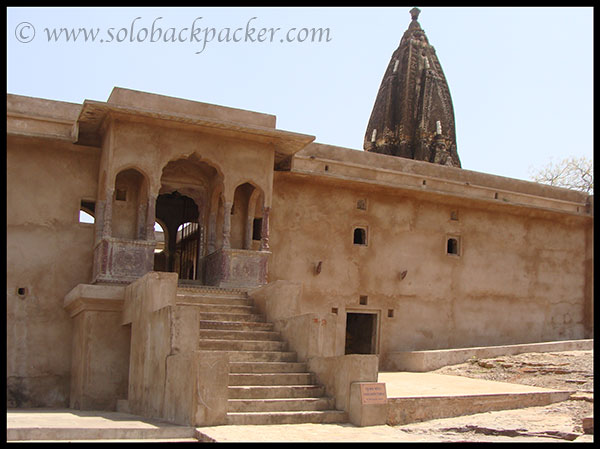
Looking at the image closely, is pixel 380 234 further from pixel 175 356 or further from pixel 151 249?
pixel 175 356

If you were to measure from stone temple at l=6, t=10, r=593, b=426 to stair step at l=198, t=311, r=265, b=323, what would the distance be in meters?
0.03

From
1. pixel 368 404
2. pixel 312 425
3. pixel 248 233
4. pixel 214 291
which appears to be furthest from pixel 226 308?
pixel 368 404

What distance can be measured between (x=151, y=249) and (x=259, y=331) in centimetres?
306

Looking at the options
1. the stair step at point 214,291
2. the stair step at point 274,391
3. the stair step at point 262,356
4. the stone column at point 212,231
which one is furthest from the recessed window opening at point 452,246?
the stair step at point 274,391

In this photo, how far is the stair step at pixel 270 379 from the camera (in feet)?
32.0

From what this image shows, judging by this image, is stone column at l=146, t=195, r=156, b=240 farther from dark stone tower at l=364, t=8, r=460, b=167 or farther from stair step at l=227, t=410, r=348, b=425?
dark stone tower at l=364, t=8, r=460, b=167

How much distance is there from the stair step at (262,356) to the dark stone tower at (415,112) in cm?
1779

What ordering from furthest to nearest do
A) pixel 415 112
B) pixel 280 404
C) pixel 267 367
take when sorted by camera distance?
pixel 415 112 < pixel 267 367 < pixel 280 404

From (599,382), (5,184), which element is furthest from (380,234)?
(599,382)

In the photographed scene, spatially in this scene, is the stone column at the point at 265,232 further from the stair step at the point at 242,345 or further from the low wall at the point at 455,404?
the low wall at the point at 455,404

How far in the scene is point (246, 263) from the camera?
1406 cm

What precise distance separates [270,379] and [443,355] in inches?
263

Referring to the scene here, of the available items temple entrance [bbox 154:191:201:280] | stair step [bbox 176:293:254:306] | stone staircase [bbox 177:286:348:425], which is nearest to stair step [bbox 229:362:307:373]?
stone staircase [bbox 177:286:348:425]

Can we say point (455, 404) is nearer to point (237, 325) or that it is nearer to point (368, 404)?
point (368, 404)
